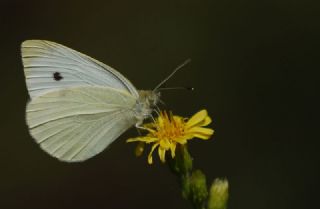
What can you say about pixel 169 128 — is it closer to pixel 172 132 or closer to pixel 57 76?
pixel 172 132

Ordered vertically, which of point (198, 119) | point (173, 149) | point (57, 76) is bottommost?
point (173, 149)

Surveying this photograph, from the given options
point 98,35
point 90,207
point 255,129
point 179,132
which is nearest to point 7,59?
point 98,35

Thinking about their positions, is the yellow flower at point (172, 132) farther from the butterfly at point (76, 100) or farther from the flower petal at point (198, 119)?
the butterfly at point (76, 100)

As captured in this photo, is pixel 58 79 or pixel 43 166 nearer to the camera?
pixel 58 79

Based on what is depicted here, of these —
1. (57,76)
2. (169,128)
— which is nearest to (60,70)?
(57,76)

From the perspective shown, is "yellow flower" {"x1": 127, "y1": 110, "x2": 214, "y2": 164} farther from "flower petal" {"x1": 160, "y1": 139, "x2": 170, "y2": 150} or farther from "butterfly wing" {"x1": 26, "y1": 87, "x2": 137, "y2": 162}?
"butterfly wing" {"x1": 26, "y1": 87, "x2": 137, "y2": 162}

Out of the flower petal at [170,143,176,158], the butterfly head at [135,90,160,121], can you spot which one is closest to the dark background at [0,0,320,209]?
the butterfly head at [135,90,160,121]

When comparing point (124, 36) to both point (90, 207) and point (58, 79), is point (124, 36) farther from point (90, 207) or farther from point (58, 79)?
point (58, 79)
